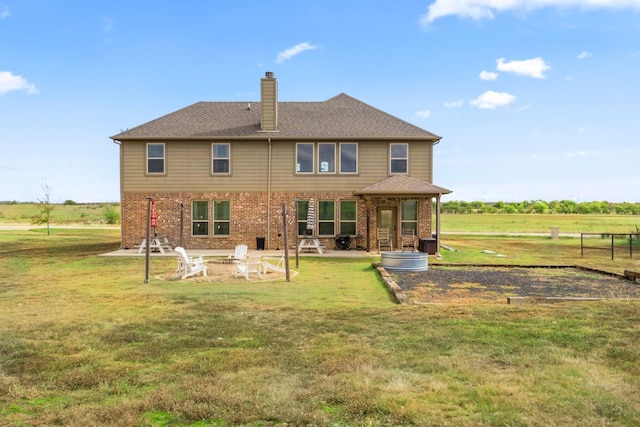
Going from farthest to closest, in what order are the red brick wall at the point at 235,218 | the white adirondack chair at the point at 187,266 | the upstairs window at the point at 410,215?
the red brick wall at the point at 235,218 < the upstairs window at the point at 410,215 < the white adirondack chair at the point at 187,266

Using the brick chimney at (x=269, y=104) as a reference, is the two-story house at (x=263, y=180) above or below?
below

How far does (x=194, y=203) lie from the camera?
20.7 metres

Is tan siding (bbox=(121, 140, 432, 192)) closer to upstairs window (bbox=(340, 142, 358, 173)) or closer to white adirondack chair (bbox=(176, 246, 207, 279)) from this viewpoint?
upstairs window (bbox=(340, 142, 358, 173))

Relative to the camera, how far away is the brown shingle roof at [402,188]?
18047 millimetres

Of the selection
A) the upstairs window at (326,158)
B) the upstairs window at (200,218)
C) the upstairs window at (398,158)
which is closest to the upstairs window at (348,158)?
the upstairs window at (326,158)

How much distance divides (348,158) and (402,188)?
10.6 ft

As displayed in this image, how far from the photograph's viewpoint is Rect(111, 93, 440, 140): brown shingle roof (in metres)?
20.2

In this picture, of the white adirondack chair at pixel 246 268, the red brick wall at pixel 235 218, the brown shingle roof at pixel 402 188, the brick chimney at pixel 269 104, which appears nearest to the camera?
the white adirondack chair at pixel 246 268

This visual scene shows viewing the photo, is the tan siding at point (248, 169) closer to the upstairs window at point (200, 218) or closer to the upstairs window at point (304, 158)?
the upstairs window at point (304, 158)

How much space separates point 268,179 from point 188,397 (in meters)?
16.6

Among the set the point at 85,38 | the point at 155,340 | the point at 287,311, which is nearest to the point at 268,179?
the point at 85,38

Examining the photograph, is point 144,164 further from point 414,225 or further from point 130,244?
point 414,225

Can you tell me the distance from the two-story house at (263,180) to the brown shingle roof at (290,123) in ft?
0.43

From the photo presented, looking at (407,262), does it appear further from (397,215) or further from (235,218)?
(235,218)
